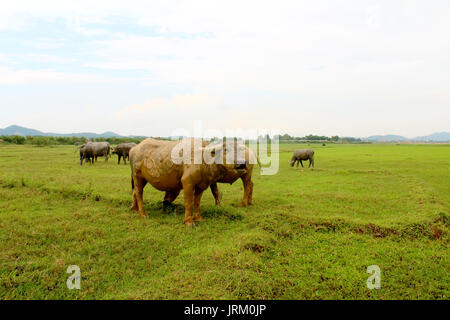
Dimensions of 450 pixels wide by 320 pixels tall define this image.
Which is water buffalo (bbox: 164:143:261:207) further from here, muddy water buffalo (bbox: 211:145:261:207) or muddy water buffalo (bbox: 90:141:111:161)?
muddy water buffalo (bbox: 90:141:111:161)

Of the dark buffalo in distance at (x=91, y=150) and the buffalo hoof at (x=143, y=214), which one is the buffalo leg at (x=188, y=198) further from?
the dark buffalo in distance at (x=91, y=150)

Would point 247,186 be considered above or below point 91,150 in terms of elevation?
below

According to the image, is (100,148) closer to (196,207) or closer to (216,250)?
(196,207)

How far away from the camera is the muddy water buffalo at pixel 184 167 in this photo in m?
6.18

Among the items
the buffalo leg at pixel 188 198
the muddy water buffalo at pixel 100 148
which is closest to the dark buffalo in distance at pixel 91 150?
the muddy water buffalo at pixel 100 148

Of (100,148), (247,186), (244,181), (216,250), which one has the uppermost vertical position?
(100,148)

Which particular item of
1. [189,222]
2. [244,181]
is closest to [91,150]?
[244,181]

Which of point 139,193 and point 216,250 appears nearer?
point 216,250

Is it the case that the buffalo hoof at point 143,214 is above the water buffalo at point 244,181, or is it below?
below

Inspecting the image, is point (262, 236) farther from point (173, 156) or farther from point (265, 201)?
point (265, 201)

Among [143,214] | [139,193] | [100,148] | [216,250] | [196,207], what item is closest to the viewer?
[216,250]

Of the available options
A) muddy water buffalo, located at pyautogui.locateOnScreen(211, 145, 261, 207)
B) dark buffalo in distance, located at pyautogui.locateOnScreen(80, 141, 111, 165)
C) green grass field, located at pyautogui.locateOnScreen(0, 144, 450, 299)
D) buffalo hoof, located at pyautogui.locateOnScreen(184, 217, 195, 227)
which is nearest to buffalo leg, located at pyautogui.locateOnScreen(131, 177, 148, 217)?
green grass field, located at pyautogui.locateOnScreen(0, 144, 450, 299)

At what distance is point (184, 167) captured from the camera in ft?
20.6

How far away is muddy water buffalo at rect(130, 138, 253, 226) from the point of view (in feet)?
20.3
